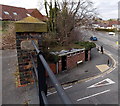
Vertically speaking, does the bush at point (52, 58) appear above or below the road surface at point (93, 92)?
above

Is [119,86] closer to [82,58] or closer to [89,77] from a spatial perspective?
[89,77]

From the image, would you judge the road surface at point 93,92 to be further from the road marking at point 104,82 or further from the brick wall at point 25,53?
the brick wall at point 25,53

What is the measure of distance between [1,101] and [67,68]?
18.8 ft

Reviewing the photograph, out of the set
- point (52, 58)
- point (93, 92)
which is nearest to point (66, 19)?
point (52, 58)

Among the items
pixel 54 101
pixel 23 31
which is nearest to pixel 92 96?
pixel 54 101

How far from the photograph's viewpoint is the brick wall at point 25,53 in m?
2.60

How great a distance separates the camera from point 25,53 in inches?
108

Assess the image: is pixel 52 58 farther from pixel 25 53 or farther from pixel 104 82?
pixel 25 53

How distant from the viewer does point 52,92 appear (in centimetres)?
515

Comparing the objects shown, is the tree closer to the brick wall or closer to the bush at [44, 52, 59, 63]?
the bush at [44, 52, 59, 63]

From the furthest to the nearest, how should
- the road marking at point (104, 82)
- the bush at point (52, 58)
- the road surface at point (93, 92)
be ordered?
the bush at point (52, 58)
the road marking at point (104, 82)
the road surface at point (93, 92)

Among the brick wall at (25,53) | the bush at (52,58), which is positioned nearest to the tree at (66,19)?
the bush at (52,58)

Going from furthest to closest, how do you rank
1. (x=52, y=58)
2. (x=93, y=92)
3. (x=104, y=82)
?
(x=52, y=58), (x=104, y=82), (x=93, y=92)

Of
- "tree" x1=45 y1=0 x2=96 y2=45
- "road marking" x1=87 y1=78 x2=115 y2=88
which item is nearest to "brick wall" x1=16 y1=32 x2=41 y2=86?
"road marking" x1=87 y1=78 x2=115 y2=88
